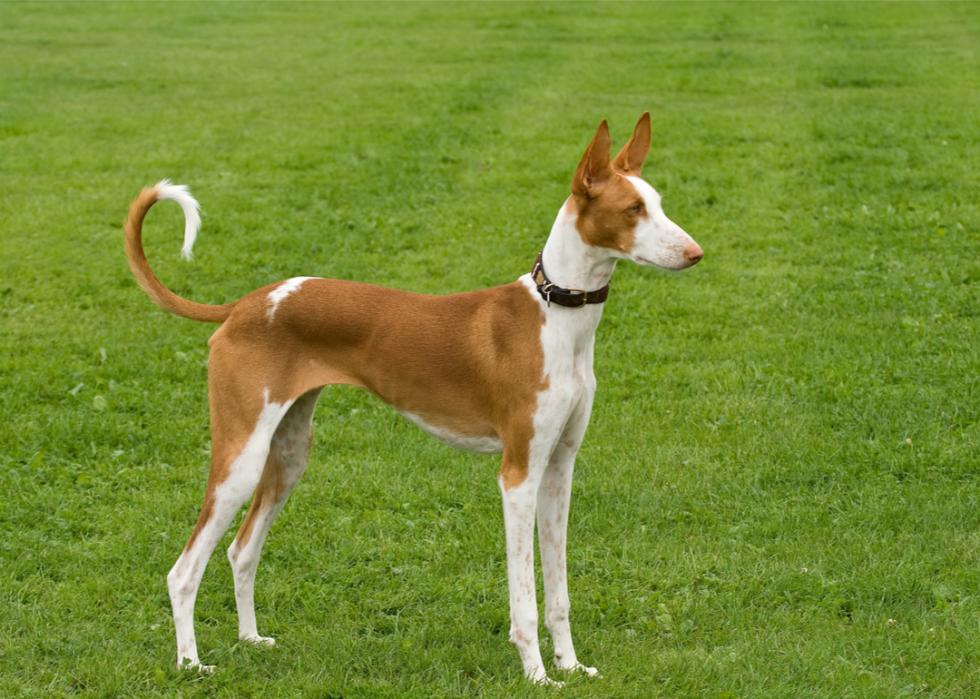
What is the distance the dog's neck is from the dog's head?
0.13 feet

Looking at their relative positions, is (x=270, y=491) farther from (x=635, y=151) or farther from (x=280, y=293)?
(x=635, y=151)

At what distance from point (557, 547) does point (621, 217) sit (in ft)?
4.79

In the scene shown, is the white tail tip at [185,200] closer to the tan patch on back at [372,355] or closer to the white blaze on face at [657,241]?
the tan patch on back at [372,355]

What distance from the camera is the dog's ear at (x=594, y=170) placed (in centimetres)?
524

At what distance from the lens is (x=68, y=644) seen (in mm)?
6000

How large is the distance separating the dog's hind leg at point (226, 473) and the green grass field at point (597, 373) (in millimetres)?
401

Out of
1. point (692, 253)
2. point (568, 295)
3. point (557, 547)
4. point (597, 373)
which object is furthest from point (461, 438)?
point (597, 373)

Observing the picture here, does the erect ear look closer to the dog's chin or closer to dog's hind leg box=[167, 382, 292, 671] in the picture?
the dog's chin

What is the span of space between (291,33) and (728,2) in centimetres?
807

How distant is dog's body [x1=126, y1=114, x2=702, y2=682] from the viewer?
212 inches

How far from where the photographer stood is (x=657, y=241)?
5.24 meters

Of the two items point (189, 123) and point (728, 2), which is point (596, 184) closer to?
point (189, 123)

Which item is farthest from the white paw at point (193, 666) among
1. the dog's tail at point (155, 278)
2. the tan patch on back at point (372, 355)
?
the dog's tail at point (155, 278)

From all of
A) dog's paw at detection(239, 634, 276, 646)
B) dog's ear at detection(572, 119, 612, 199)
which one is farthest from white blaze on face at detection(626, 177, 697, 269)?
dog's paw at detection(239, 634, 276, 646)
